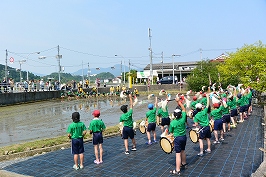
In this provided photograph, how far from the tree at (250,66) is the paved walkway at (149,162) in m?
9.90

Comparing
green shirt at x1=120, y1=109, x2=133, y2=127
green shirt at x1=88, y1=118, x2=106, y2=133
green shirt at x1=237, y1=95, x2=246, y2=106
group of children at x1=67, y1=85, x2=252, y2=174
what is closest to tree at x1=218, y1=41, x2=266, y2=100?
green shirt at x1=237, y1=95, x2=246, y2=106

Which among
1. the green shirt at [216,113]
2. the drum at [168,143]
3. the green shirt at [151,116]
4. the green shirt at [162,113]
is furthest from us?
the green shirt at [162,113]

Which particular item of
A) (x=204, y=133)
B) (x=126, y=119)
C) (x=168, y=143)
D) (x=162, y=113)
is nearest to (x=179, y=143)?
(x=168, y=143)

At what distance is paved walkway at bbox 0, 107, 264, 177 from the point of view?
709cm

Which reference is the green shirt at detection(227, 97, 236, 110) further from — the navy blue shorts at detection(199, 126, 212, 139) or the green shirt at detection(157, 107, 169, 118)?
the navy blue shorts at detection(199, 126, 212, 139)

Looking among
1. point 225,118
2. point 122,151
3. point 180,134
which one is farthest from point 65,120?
point 180,134

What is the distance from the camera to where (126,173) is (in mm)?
7148

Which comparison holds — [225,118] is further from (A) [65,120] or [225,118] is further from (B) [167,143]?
(A) [65,120]

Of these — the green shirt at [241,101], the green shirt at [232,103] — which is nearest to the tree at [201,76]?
the green shirt at [241,101]

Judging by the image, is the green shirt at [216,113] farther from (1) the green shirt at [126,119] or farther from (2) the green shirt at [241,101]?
(2) the green shirt at [241,101]

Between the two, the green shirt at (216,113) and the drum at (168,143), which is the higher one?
the green shirt at (216,113)

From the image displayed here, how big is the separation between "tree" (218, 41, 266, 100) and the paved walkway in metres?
9.90

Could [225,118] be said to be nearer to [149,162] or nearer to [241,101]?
[241,101]

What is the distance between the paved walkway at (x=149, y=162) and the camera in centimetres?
709
